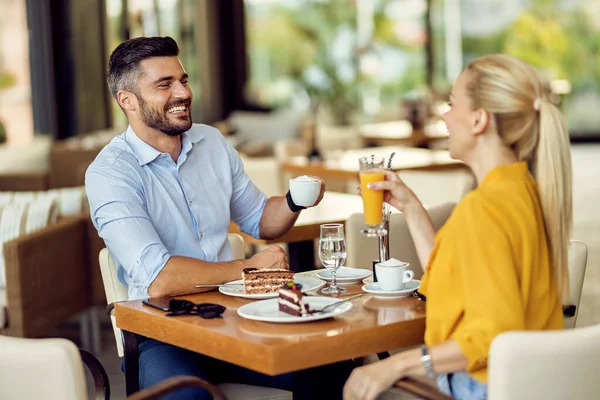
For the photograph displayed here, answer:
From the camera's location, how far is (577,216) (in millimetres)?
8445

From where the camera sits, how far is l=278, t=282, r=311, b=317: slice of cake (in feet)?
7.26

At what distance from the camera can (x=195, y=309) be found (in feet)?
7.72

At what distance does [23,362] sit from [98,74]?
25.6 ft

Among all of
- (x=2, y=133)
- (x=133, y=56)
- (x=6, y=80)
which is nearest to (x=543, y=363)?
(x=133, y=56)

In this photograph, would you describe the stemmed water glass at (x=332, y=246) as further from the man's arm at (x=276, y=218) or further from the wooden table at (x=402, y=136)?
the wooden table at (x=402, y=136)

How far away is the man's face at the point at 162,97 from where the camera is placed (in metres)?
2.95

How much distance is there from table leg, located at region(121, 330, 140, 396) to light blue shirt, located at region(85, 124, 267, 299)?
0.54ft

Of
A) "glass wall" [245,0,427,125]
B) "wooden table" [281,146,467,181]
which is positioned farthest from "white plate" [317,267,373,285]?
"glass wall" [245,0,427,125]

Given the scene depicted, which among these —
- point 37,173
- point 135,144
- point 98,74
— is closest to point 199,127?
point 135,144

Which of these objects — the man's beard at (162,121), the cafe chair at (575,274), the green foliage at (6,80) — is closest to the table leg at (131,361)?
the man's beard at (162,121)

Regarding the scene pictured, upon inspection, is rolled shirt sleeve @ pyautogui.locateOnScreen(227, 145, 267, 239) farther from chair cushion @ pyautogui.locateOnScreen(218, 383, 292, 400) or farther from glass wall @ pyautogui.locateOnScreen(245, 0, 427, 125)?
glass wall @ pyautogui.locateOnScreen(245, 0, 427, 125)

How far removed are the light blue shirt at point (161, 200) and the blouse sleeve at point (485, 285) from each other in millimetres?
978

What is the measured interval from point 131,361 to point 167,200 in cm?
54

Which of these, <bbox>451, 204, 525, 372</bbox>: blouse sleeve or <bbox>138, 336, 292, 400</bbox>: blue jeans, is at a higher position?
<bbox>451, 204, 525, 372</bbox>: blouse sleeve
